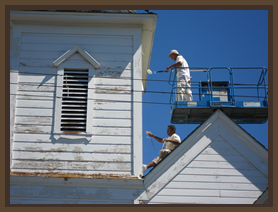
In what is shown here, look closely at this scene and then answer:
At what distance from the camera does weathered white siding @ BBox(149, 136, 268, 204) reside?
11477mm

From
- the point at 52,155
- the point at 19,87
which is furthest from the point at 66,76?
the point at 52,155

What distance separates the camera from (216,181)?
11688mm

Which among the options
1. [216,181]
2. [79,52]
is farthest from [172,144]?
[79,52]

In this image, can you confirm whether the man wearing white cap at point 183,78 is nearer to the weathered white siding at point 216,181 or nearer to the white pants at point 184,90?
the white pants at point 184,90

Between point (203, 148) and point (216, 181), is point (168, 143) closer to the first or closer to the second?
point (203, 148)

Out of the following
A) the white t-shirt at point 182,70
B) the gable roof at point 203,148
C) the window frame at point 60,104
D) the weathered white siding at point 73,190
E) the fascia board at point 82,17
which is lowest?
the weathered white siding at point 73,190

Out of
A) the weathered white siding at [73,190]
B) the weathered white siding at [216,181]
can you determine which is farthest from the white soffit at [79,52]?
the weathered white siding at [216,181]

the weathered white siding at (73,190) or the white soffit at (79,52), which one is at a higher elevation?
the white soffit at (79,52)

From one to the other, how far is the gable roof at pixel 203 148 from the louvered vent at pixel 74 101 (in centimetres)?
275

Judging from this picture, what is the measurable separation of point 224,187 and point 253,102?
11.1 feet

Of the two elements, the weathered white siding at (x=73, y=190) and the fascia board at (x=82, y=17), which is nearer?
the weathered white siding at (x=73, y=190)

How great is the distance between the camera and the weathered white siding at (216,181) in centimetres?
1148

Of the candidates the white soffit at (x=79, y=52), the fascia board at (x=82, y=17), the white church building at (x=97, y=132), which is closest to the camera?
the white church building at (x=97, y=132)

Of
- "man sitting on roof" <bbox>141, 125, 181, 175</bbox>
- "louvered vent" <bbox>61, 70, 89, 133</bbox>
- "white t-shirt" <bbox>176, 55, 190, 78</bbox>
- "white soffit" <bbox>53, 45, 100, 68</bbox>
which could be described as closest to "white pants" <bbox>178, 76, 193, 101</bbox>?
"white t-shirt" <bbox>176, 55, 190, 78</bbox>
